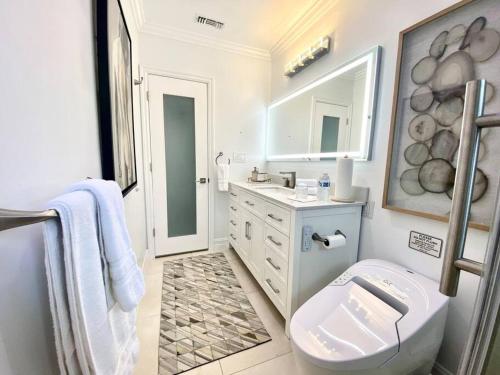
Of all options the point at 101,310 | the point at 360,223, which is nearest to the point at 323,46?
the point at 360,223

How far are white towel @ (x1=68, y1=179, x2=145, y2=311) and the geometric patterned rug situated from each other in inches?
36.5

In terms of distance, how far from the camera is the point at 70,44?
0.69 m

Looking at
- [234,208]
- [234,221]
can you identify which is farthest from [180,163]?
[234,221]

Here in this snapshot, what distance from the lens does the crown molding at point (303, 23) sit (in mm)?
1736

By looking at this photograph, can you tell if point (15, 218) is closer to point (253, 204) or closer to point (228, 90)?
point (253, 204)

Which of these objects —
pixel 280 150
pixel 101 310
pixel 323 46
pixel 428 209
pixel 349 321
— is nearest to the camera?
pixel 101 310

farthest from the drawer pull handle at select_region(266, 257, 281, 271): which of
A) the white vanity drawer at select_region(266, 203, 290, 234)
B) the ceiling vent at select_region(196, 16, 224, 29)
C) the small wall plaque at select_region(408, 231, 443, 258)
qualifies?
the ceiling vent at select_region(196, 16, 224, 29)

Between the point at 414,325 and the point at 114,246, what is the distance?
1153mm

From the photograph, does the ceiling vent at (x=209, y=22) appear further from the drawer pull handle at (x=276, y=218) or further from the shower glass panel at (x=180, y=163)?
the drawer pull handle at (x=276, y=218)

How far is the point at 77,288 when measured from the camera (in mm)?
459

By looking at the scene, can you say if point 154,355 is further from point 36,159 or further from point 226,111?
point 226,111

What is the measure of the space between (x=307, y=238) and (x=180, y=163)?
185 centimetres

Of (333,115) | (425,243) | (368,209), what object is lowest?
(425,243)

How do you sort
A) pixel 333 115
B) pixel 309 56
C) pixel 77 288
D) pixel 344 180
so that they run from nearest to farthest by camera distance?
pixel 77 288 → pixel 344 180 → pixel 333 115 → pixel 309 56
